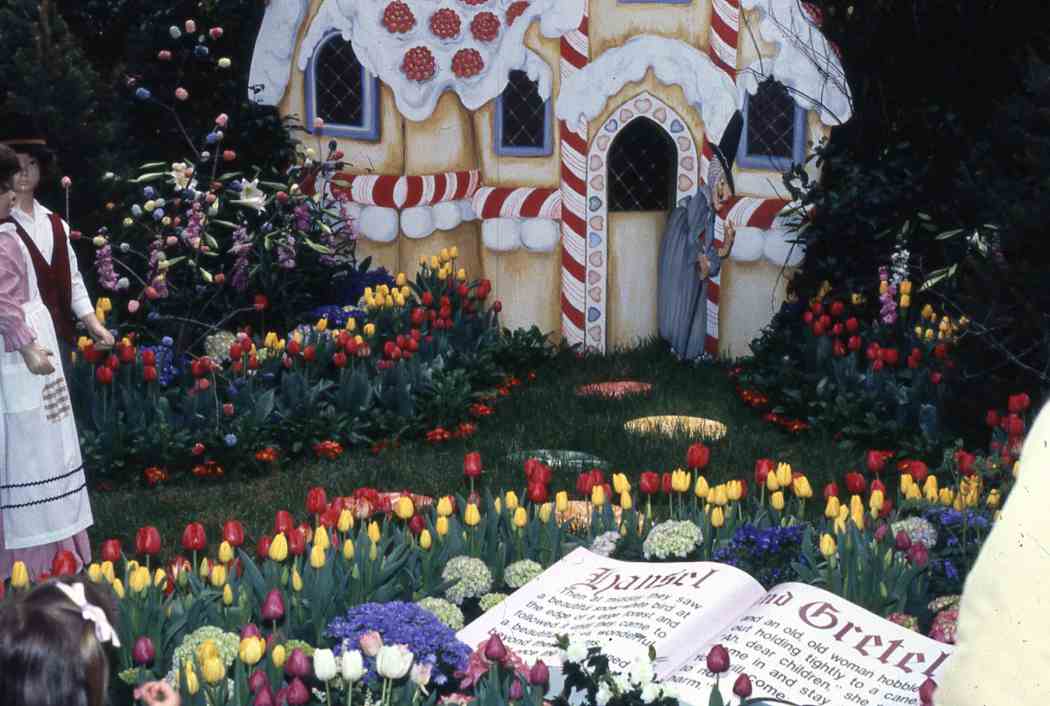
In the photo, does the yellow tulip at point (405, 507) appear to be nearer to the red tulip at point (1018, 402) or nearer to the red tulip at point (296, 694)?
the red tulip at point (296, 694)

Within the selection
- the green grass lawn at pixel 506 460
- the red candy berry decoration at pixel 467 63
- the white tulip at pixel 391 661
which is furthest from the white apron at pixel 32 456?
the red candy berry decoration at pixel 467 63

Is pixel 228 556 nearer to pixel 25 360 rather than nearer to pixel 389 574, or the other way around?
pixel 389 574

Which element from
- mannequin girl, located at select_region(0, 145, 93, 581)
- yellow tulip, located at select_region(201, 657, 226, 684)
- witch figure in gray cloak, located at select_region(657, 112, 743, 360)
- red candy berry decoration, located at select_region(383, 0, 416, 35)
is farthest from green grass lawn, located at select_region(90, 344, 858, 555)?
yellow tulip, located at select_region(201, 657, 226, 684)

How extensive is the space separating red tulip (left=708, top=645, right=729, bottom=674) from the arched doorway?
22.8ft

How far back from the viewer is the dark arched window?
9969mm

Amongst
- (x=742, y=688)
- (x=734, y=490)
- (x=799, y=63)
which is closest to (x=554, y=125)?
(x=799, y=63)

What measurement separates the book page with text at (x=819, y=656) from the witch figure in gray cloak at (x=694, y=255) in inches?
237

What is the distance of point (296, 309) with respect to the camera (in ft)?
30.0

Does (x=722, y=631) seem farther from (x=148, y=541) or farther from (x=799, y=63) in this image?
(x=799, y=63)

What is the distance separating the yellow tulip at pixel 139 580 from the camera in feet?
11.8

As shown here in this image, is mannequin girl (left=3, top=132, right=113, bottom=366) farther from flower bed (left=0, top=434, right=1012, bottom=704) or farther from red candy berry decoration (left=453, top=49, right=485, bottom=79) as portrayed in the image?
red candy berry decoration (left=453, top=49, right=485, bottom=79)

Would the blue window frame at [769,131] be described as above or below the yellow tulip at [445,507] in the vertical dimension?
above

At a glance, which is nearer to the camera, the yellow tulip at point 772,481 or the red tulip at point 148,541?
the red tulip at point 148,541

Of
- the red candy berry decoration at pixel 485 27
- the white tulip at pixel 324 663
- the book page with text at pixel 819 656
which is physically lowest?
the book page with text at pixel 819 656
